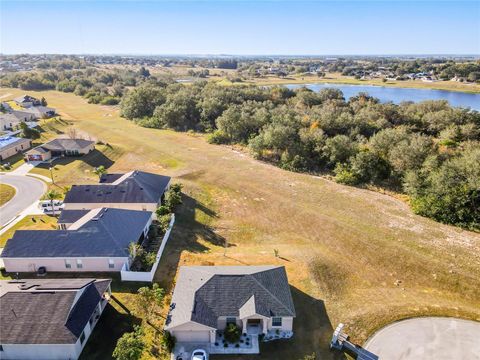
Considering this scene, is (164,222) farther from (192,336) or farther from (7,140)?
(7,140)

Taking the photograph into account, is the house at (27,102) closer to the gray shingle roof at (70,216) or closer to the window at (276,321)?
the gray shingle roof at (70,216)

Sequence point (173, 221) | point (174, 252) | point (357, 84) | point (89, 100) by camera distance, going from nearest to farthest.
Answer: point (174, 252), point (173, 221), point (89, 100), point (357, 84)

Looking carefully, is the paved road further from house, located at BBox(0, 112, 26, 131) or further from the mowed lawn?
house, located at BBox(0, 112, 26, 131)

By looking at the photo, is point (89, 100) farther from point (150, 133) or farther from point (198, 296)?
point (198, 296)

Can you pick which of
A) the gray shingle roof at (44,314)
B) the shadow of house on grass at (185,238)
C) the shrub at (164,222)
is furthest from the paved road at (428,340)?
the shrub at (164,222)

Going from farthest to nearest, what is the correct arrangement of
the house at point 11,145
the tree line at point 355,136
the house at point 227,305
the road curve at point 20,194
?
the house at point 11,145 → the tree line at point 355,136 → the road curve at point 20,194 → the house at point 227,305

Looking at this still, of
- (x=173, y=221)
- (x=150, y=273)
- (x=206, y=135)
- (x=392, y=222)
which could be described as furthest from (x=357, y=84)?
(x=150, y=273)

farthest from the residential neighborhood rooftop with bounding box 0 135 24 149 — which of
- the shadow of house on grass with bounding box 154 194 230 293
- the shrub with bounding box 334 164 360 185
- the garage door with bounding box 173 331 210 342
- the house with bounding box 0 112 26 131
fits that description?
the shrub with bounding box 334 164 360 185
